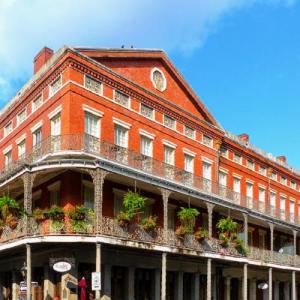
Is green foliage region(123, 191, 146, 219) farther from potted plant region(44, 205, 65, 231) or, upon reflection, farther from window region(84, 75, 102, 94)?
window region(84, 75, 102, 94)

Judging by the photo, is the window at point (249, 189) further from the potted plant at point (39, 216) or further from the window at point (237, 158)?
the potted plant at point (39, 216)

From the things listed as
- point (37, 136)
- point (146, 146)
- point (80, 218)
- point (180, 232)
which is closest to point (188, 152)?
point (146, 146)

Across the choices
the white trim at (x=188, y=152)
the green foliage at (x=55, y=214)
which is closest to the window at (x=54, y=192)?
the green foliage at (x=55, y=214)

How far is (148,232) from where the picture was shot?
23094 millimetres

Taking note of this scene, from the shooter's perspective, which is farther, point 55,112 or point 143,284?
point 143,284

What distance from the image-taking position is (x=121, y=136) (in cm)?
2592

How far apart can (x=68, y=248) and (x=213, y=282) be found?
11563mm

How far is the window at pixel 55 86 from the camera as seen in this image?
24.4 meters

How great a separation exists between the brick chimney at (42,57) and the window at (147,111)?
548 cm

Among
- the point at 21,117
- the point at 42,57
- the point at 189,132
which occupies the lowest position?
the point at 189,132

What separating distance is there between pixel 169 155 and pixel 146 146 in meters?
2.07

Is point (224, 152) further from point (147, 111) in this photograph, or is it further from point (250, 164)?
Answer: point (147, 111)

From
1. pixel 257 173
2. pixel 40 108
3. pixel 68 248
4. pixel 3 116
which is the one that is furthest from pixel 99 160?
pixel 257 173

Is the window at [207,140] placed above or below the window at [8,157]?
above
